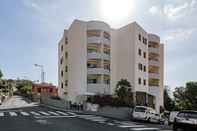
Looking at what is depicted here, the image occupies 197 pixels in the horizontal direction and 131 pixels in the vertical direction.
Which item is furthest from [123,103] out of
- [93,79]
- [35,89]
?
[35,89]

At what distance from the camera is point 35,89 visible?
115000mm

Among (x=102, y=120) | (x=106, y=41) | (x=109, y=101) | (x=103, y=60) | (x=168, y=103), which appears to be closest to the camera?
(x=102, y=120)

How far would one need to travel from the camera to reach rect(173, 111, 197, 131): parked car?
63.4 feet

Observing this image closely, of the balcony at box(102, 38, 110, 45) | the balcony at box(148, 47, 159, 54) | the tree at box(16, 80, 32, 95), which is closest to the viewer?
the balcony at box(102, 38, 110, 45)

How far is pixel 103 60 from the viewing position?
2162 inches

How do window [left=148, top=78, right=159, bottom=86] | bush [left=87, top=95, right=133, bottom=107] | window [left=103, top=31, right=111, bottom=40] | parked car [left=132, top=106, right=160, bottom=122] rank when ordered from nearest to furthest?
1. parked car [left=132, top=106, right=160, bottom=122]
2. bush [left=87, top=95, right=133, bottom=107]
3. window [left=103, top=31, right=111, bottom=40]
4. window [left=148, top=78, right=159, bottom=86]

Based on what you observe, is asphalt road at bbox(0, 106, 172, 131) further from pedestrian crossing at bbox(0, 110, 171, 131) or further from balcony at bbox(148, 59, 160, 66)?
balcony at bbox(148, 59, 160, 66)

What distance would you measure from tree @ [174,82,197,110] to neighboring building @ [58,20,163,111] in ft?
73.5

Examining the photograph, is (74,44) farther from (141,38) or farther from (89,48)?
(141,38)

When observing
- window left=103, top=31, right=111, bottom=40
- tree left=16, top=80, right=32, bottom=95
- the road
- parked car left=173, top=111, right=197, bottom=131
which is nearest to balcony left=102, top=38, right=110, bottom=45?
window left=103, top=31, right=111, bottom=40

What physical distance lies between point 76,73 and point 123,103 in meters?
13.5

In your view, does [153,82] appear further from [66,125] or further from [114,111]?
[66,125]

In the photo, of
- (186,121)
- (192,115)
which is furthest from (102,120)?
(192,115)

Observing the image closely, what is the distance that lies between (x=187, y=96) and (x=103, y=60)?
3523 centimetres
